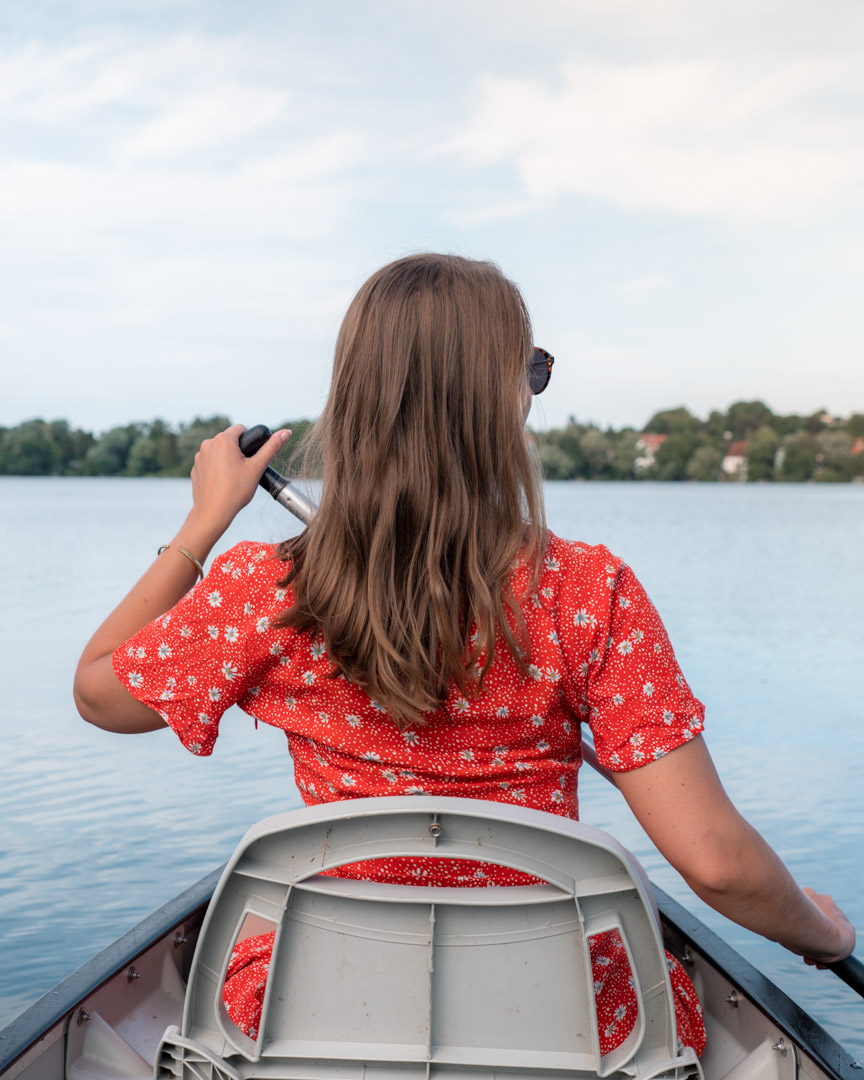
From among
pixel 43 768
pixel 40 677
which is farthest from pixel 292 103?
pixel 43 768

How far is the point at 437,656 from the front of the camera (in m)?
1.40

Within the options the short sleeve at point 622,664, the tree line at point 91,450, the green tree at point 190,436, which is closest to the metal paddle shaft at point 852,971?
the short sleeve at point 622,664

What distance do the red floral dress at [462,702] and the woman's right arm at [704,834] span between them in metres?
0.03

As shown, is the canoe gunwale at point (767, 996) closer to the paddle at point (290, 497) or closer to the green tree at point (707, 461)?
the paddle at point (290, 497)

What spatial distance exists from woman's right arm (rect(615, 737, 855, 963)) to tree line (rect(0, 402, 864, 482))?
8315cm

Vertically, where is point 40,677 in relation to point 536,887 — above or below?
below

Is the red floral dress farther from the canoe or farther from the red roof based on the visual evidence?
the red roof

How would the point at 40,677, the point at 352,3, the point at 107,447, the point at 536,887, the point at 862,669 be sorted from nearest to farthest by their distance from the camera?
the point at 536,887 < the point at 40,677 < the point at 862,669 < the point at 352,3 < the point at 107,447

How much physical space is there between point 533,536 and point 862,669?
12.6m

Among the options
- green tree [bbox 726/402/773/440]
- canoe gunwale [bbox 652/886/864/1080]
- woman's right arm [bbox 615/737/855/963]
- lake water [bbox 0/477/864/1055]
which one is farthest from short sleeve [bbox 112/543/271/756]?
green tree [bbox 726/402/773/440]

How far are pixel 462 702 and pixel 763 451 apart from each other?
94.5m

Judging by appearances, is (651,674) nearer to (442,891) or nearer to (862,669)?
(442,891)

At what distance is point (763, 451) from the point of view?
→ 91312mm

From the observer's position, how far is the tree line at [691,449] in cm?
8806
